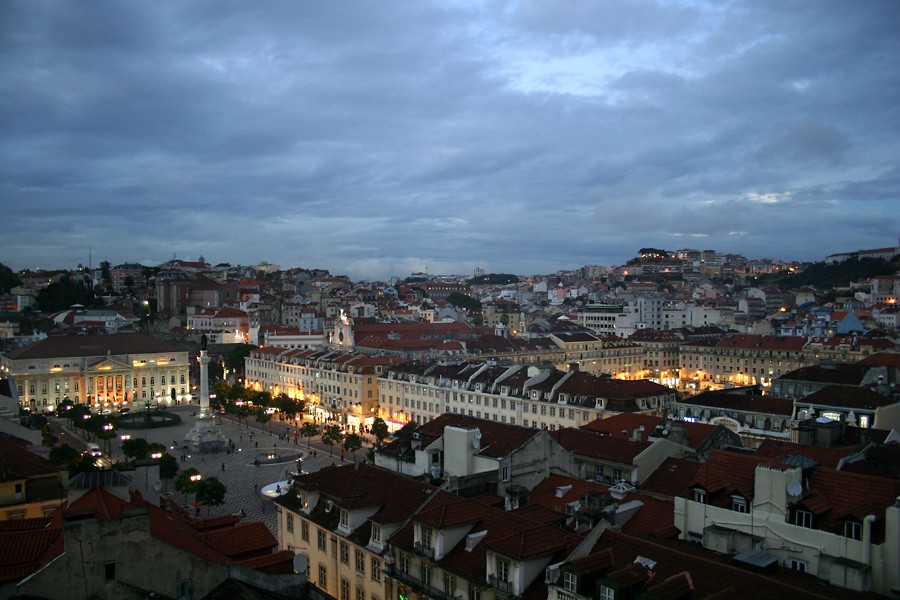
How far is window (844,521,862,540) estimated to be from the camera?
17.2 meters

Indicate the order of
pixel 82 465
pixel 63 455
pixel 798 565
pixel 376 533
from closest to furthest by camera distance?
pixel 798 565 → pixel 376 533 → pixel 82 465 → pixel 63 455

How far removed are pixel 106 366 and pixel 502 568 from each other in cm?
8078

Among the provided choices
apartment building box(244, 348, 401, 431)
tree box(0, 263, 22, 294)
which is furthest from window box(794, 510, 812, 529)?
tree box(0, 263, 22, 294)

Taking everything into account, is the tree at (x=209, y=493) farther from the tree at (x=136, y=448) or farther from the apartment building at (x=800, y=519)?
the apartment building at (x=800, y=519)

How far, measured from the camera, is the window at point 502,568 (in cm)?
1716

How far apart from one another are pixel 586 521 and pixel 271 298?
463 feet

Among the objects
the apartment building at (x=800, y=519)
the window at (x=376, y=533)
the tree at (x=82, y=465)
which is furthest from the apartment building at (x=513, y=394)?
the window at (x=376, y=533)

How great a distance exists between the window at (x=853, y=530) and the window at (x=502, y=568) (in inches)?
338

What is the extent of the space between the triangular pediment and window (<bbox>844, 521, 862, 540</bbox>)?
85.3 metres

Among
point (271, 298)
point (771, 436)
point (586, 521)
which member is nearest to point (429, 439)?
point (586, 521)

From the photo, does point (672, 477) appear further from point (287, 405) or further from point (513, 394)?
point (287, 405)

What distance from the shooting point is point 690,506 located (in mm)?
20484

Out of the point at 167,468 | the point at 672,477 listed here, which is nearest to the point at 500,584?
the point at 672,477

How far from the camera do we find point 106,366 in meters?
85.2
